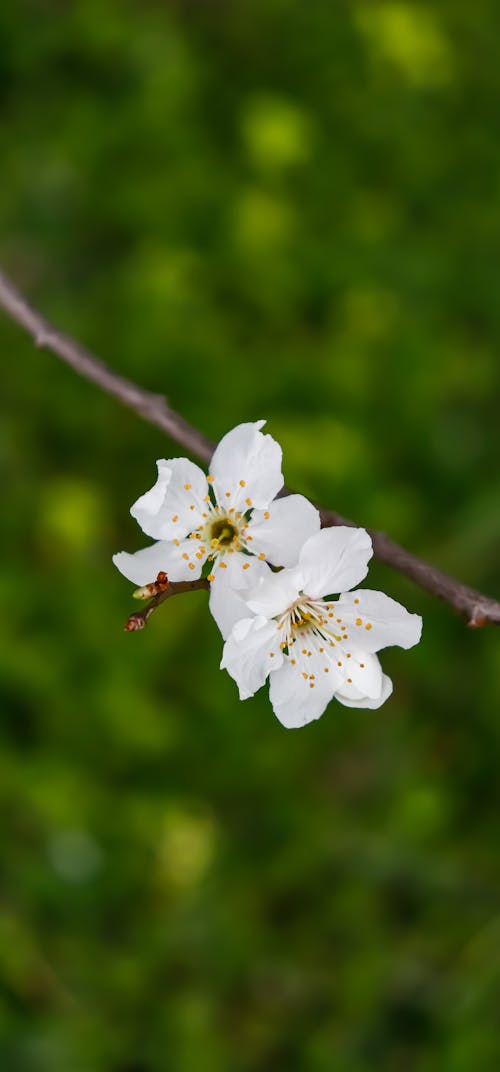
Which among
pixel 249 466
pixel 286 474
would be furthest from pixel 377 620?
pixel 286 474

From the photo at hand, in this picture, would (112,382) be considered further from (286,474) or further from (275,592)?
(286,474)

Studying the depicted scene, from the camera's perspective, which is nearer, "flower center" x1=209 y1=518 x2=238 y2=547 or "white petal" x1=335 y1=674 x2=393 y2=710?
"white petal" x1=335 y1=674 x2=393 y2=710

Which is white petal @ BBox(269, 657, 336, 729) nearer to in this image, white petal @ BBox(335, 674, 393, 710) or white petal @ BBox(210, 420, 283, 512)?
white petal @ BBox(335, 674, 393, 710)

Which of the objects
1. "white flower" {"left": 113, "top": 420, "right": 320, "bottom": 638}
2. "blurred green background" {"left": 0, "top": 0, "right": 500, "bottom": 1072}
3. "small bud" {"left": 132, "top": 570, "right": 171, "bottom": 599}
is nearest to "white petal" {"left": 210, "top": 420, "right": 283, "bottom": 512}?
"white flower" {"left": 113, "top": 420, "right": 320, "bottom": 638}

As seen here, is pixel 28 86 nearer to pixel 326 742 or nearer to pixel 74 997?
pixel 326 742

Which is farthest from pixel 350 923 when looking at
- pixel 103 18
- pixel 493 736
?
pixel 103 18

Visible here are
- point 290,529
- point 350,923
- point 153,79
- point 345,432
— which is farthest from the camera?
point 153,79

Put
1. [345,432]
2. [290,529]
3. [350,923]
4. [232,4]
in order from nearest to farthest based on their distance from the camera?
[290,529] → [350,923] → [345,432] → [232,4]
